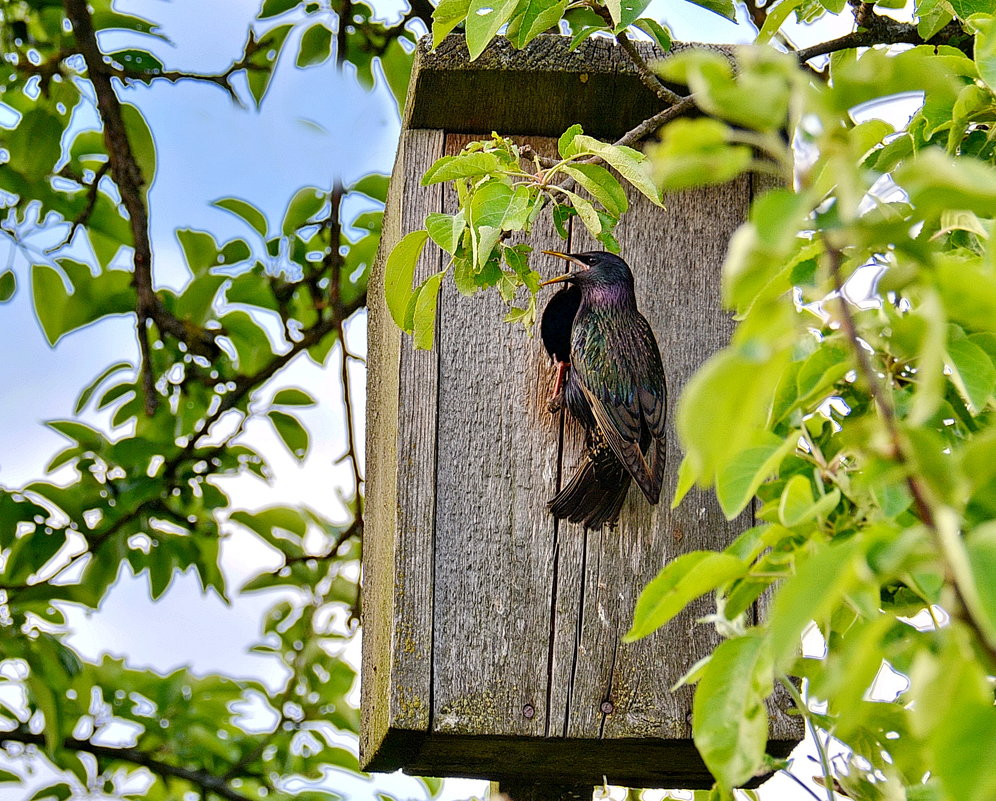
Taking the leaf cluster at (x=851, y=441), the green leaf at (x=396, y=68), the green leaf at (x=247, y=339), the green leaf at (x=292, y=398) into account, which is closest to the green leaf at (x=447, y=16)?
the leaf cluster at (x=851, y=441)

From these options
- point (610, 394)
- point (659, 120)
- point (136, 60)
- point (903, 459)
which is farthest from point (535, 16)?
point (136, 60)

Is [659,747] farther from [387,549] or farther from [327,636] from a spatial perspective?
[327,636]

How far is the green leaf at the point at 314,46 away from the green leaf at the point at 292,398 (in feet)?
2.38

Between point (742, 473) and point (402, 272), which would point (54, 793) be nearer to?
point (402, 272)

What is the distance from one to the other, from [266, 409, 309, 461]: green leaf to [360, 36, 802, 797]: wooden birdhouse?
1.26m

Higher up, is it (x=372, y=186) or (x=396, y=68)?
(x=396, y=68)

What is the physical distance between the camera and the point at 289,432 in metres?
3.01

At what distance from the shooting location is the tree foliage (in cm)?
60

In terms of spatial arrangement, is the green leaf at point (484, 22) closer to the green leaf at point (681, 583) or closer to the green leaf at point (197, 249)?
the green leaf at point (681, 583)

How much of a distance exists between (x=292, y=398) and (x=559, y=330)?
145 centimetres

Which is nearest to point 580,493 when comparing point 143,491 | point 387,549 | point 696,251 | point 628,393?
point 628,393

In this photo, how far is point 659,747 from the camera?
1.58m

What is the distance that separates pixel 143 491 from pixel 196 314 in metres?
0.40

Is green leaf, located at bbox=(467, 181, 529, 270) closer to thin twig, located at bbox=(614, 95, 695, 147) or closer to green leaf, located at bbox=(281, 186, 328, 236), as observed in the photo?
thin twig, located at bbox=(614, 95, 695, 147)
